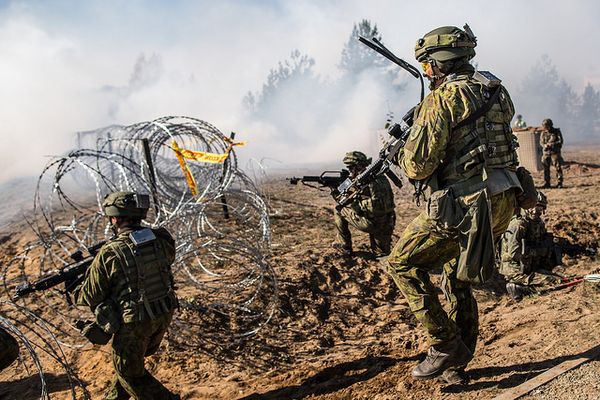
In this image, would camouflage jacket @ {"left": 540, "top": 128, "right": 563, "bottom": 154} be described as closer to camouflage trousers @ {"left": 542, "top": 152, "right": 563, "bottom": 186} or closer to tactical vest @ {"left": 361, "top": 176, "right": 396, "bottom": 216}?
camouflage trousers @ {"left": 542, "top": 152, "right": 563, "bottom": 186}

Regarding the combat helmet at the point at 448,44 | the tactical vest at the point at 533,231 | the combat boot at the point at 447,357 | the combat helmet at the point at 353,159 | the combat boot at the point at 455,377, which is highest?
the combat helmet at the point at 448,44

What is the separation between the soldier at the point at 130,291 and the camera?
3721 mm

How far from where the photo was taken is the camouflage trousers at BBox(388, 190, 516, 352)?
128 inches

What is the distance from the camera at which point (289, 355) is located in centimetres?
518

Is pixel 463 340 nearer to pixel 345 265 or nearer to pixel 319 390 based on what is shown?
pixel 319 390

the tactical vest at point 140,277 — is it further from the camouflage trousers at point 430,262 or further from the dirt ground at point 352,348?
the camouflage trousers at point 430,262

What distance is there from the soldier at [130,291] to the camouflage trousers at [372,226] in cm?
381

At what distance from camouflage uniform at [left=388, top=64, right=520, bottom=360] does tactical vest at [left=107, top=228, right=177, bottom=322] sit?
1.71 meters

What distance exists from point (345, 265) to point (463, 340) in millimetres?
3690

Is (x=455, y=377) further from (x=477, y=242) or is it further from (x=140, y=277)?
(x=140, y=277)

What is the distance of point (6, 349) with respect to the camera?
13.3 feet

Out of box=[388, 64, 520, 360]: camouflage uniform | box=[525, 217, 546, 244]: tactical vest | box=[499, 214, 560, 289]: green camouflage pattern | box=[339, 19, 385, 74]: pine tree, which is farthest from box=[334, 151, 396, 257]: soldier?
box=[339, 19, 385, 74]: pine tree

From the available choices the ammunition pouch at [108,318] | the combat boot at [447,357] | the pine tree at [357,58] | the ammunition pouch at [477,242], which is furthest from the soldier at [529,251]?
the pine tree at [357,58]

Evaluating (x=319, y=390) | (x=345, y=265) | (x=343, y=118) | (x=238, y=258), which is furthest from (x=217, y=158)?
(x=343, y=118)
